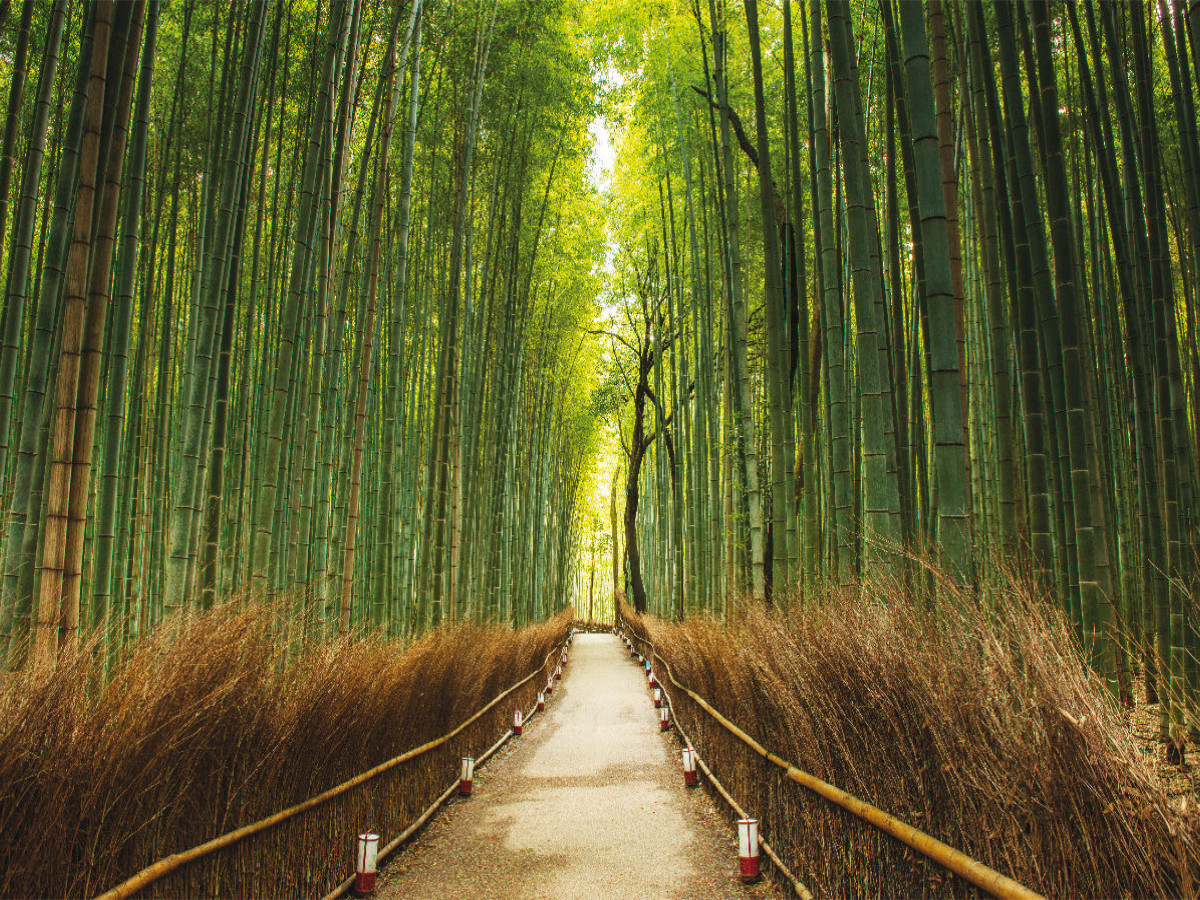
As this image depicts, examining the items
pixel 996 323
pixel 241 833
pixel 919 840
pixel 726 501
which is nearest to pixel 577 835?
pixel 241 833

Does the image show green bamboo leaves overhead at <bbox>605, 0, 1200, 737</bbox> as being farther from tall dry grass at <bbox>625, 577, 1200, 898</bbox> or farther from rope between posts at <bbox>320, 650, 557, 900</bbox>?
rope between posts at <bbox>320, 650, 557, 900</bbox>

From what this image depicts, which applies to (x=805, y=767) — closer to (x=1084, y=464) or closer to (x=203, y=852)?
(x=1084, y=464)

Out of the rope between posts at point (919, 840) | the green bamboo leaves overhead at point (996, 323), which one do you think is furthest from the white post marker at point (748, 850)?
the green bamboo leaves overhead at point (996, 323)

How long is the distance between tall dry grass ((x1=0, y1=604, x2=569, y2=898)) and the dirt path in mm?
→ 382

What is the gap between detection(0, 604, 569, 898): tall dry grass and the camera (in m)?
1.42

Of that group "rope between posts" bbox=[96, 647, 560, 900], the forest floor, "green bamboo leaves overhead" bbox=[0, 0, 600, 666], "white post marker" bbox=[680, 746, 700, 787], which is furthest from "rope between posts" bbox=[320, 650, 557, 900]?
the forest floor

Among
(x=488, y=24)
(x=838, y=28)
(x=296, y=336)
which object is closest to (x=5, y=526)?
(x=296, y=336)

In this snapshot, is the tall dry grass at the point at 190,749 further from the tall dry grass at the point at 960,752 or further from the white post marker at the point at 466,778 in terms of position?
the tall dry grass at the point at 960,752

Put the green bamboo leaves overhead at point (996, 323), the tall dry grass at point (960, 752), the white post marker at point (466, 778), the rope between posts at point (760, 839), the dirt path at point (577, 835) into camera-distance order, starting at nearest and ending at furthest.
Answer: the tall dry grass at point (960, 752) < the green bamboo leaves overhead at point (996, 323) < the rope between posts at point (760, 839) < the dirt path at point (577, 835) < the white post marker at point (466, 778)

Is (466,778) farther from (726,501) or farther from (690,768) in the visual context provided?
(726,501)

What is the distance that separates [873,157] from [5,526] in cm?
566

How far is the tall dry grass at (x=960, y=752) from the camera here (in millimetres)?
1136

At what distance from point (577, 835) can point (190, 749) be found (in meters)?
2.06

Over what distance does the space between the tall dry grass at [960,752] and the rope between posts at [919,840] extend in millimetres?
35
